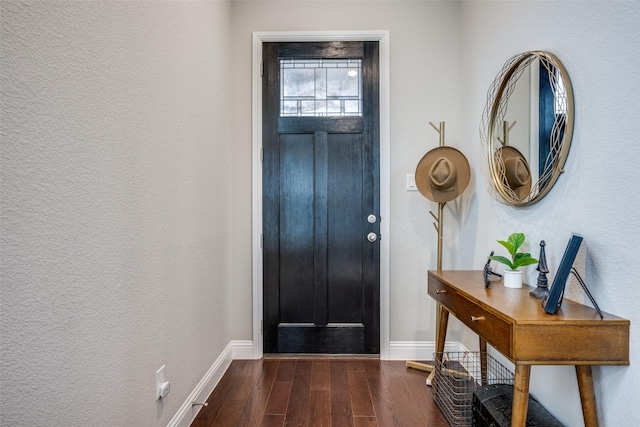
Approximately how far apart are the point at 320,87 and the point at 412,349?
2.07 meters

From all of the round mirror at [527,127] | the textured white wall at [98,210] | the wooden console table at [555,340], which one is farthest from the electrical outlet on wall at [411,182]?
the textured white wall at [98,210]

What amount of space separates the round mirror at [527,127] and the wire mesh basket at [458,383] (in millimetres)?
912

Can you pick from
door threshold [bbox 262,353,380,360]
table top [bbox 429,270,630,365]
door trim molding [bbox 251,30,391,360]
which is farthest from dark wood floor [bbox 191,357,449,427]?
Result: table top [bbox 429,270,630,365]

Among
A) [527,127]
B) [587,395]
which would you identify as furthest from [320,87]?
[587,395]

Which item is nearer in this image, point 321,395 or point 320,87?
point 321,395

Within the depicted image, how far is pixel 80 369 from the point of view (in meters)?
1.03

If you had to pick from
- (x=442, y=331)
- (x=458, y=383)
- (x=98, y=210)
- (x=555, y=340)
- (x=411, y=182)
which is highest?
(x=411, y=182)

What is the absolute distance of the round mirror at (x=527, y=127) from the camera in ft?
4.91

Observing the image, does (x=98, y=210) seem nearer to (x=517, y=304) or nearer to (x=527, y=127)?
(x=517, y=304)

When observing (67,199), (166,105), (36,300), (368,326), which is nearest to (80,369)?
(36,300)

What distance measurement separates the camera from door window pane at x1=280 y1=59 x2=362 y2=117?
269 centimetres

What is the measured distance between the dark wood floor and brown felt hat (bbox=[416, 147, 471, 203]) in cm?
123

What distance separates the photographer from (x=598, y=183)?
4.30 ft

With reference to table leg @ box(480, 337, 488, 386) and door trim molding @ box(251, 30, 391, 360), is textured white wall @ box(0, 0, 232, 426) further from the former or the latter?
table leg @ box(480, 337, 488, 386)
